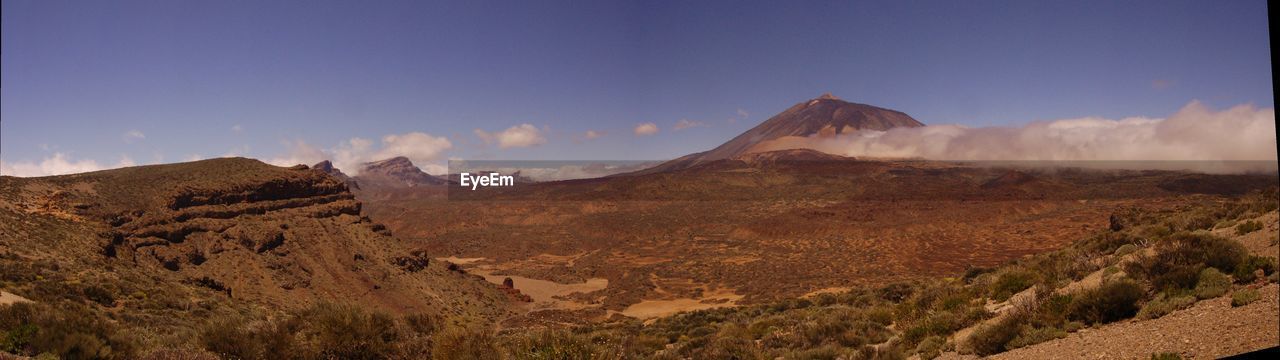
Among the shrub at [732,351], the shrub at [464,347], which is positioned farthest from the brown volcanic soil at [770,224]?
the shrub at [464,347]

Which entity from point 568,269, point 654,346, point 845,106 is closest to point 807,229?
point 568,269

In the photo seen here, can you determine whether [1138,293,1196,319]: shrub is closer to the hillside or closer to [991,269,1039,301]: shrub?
[991,269,1039,301]: shrub

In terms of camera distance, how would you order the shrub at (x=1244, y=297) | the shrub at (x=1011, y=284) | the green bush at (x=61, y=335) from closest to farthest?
the shrub at (x=1244, y=297) → the green bush at (x=61, y=335) → the shrub at (x=1011, y=284)

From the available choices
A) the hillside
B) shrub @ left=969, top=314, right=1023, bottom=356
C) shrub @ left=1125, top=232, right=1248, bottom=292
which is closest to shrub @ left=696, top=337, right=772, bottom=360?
shrub @ left=969, top=314, right=1023, bottom=356

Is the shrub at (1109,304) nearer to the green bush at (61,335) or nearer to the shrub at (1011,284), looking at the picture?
the shrub at (1011,284)

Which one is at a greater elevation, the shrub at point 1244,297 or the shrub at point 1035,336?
the shrub at point 1244,297

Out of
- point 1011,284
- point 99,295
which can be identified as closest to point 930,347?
point 1011,284
